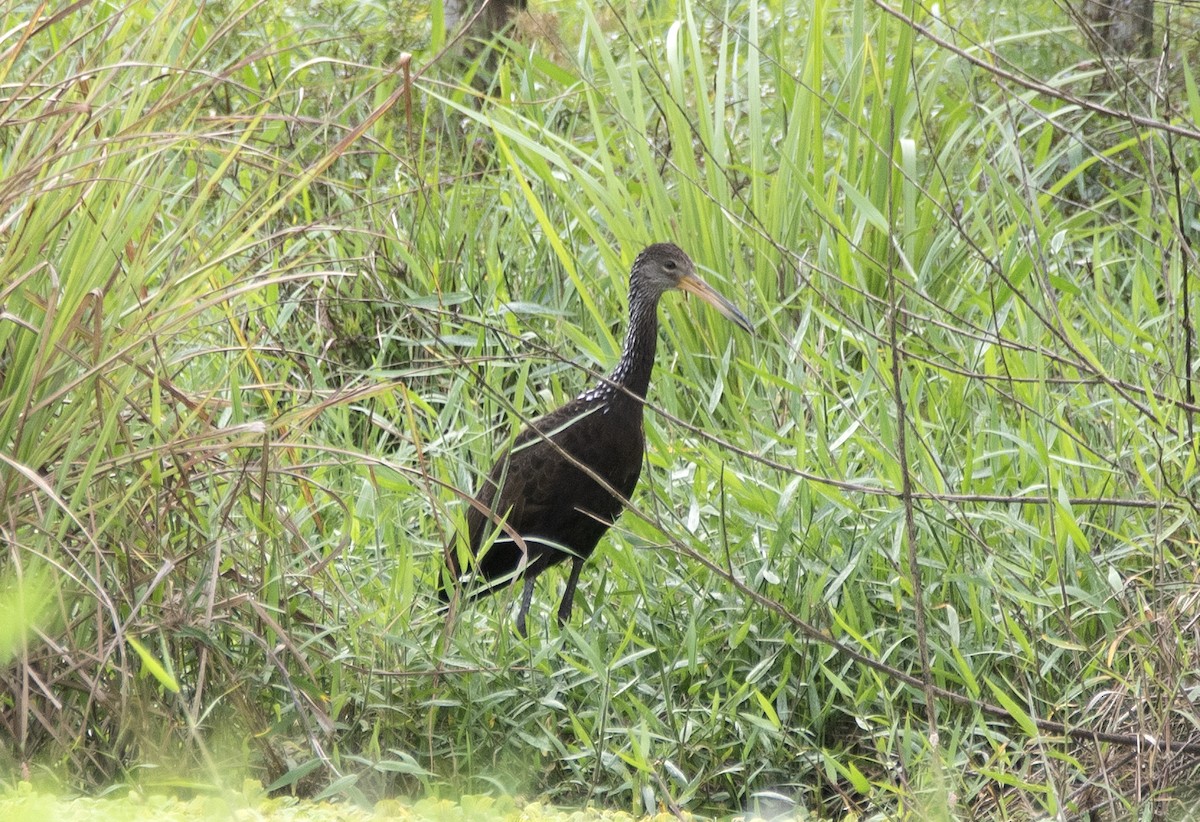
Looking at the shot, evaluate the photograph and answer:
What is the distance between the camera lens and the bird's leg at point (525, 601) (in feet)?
13.6

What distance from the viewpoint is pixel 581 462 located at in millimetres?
4109

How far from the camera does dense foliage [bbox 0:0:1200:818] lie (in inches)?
120

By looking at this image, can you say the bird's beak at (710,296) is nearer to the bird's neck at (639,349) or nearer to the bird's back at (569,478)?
the bird's neck at (639,349)

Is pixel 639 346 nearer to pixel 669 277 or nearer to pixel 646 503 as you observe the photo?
pixel 669 277

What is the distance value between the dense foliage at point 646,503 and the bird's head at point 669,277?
19cm

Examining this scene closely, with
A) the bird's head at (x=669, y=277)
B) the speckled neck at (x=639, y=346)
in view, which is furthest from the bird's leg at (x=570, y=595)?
the bird's head at (x=669, y=277)

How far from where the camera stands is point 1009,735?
339 cm

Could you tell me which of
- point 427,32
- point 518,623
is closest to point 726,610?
point 518,623

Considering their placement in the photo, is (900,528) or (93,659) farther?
(900,528)

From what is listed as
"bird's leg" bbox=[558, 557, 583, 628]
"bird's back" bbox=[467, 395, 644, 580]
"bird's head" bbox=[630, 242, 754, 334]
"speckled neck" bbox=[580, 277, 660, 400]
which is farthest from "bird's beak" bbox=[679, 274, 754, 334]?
"bird's leg" bbox=[558, 557, 583, 628]

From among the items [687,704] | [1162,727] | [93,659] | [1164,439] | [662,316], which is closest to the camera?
[1162,727]

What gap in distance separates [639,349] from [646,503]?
45 cm

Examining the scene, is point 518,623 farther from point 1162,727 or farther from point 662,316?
point 1162,727

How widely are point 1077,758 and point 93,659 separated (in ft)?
6.58
